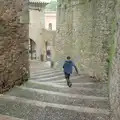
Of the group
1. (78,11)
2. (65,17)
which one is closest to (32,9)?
(65,17)

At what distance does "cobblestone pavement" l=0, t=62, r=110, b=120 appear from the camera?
6883 mm

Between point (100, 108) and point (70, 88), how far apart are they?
2.38 meters

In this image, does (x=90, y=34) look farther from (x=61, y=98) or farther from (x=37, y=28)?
(x=37, y=28)

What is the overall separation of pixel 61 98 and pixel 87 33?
163 inches

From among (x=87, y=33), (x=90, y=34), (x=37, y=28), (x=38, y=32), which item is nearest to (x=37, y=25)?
(x=37, y=28)

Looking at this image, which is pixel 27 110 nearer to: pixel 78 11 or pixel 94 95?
pixel 94 95

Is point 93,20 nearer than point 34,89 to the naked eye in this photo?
No

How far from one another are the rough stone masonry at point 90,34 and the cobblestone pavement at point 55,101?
28.1 inches

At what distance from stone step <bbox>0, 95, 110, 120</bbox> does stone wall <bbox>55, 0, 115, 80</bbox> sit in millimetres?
3080

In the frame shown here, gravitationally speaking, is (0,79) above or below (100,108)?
above

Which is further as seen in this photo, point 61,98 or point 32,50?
point 32,50

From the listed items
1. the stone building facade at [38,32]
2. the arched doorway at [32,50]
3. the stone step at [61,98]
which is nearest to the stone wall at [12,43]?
the stone step at [61,98]

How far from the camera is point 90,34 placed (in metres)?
11.3

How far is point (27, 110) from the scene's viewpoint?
284 inches
